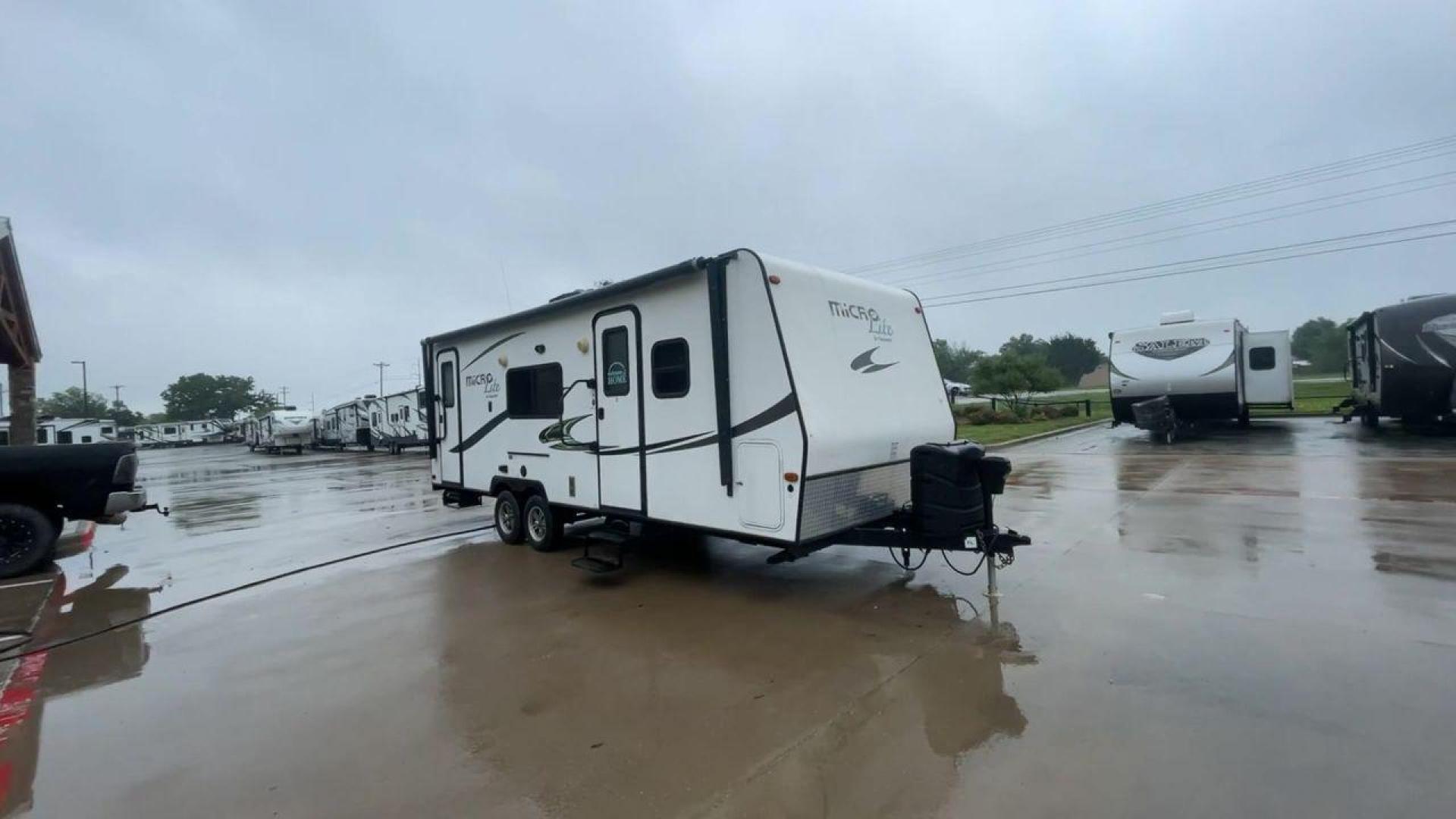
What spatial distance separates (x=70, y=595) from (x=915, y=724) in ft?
27.5

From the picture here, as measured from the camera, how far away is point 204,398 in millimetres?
98562

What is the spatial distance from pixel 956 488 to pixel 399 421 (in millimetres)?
29292

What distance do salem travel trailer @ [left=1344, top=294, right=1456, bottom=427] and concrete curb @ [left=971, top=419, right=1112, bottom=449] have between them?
7.53 metres

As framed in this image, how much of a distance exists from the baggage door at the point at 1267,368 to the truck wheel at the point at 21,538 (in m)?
24.2

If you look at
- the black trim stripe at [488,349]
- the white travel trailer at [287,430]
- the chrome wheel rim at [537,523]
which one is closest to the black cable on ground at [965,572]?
the chrome wheel rim at [537,523]

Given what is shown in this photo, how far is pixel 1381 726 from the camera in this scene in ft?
11.0

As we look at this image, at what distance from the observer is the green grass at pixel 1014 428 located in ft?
68.5

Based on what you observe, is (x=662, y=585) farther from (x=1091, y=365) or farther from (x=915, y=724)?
(x=1091, y=365)

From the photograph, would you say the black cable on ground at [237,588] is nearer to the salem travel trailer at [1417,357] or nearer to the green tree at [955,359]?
the salem travel trailer at [1417,357]

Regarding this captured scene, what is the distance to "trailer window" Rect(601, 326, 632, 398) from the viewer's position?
659 cm

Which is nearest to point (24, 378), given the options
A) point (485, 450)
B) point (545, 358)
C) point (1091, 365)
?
point (485, 450)

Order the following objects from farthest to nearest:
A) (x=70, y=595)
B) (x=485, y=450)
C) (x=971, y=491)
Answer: (x=485, y=450)
(x=70, y=595)
(x=971, y=491)

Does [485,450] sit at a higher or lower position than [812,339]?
lower

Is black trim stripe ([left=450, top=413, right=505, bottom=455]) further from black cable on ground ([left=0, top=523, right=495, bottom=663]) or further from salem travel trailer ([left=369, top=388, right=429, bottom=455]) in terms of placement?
salem travel trailer ([left=369, top=388, right=429, bottom=455])
